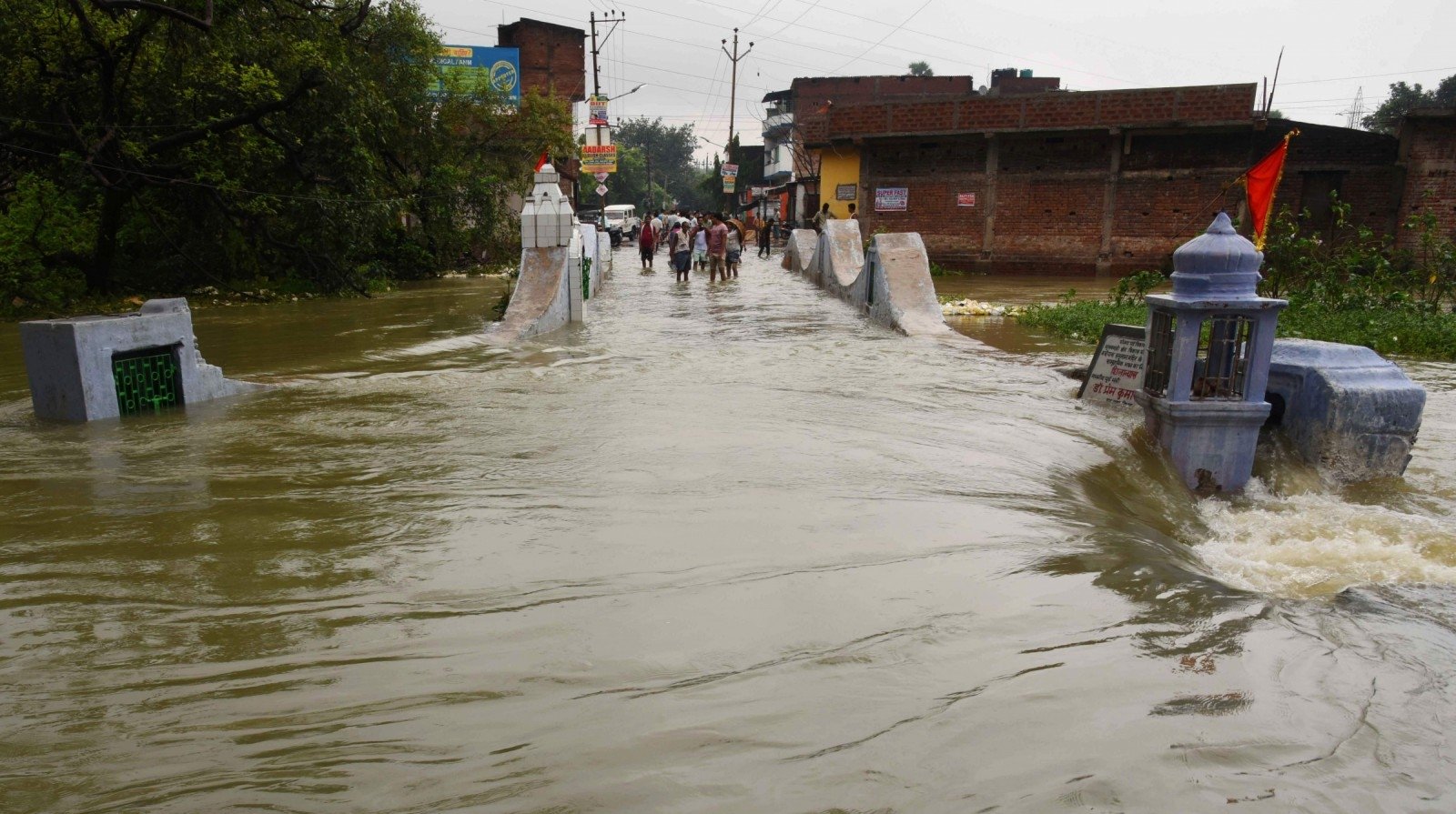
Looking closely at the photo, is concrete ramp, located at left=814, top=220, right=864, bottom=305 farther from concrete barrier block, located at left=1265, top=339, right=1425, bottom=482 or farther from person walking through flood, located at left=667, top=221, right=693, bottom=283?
concrete barrier block, located at left=1265, top=339, right=1425, bottom=482

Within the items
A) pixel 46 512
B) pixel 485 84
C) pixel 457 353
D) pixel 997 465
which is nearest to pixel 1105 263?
pixel 485 84

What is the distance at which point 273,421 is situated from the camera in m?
7.32

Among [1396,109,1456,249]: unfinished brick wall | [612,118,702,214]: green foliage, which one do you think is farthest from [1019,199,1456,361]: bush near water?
[612,118,702,214]: green foliage

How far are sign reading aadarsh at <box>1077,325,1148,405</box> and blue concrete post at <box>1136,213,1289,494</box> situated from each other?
1252 mm

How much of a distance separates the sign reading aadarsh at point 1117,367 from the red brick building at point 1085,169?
60.5 ft

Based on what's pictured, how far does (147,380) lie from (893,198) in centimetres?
2212

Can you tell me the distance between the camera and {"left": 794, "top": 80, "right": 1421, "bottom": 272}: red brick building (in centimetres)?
2359

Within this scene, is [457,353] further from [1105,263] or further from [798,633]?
[1105,263]

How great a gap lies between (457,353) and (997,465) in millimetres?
6966

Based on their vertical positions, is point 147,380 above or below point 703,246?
below

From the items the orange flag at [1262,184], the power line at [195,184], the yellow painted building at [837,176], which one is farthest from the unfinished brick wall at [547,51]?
the orange flag at [1262,184]

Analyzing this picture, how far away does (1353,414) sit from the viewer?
6.25 m

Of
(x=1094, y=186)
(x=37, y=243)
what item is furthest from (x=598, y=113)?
(x=37, y=243)

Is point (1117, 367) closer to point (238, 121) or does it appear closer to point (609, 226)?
point (238, 121)
